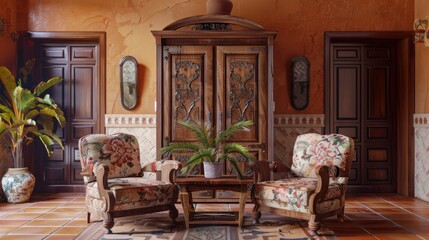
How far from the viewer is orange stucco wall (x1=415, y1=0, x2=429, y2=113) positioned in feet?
20.2

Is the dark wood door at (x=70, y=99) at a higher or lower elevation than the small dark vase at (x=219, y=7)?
lower

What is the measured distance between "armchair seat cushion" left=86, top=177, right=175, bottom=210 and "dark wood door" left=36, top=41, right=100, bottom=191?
94.7 inches

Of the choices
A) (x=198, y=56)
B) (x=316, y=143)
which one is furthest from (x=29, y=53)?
(x=316, y=143)

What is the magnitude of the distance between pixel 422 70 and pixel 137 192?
176 inches

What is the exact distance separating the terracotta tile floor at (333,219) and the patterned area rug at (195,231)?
0.29 metres

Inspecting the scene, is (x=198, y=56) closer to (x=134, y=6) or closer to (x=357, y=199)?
(x=134, y=6)

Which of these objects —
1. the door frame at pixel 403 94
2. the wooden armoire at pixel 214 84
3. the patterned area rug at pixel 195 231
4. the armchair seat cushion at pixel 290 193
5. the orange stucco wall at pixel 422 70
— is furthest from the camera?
the door frame at pixel 403 94

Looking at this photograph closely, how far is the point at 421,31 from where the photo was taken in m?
6.19

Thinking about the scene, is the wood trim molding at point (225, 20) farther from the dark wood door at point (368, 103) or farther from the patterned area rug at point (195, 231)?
the patterned area rug at point (195, 231)

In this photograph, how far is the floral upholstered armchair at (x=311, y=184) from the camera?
425cm

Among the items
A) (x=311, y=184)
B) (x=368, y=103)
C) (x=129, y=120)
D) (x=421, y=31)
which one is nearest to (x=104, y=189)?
(x=311, y=184)

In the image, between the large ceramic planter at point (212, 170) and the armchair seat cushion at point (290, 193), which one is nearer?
the armchair seat cushion at point (290, 193)

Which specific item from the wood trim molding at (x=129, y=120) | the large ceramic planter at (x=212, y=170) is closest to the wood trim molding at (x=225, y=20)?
the wood trim molding at (x=129, y=120)

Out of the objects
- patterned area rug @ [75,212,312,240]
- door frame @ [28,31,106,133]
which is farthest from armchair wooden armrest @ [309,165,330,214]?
door frame @ [28,31,106,133]
